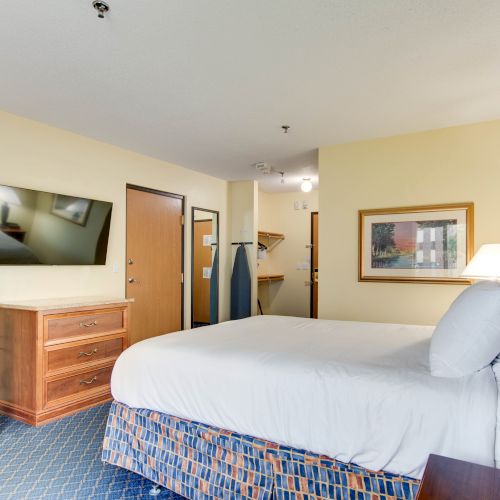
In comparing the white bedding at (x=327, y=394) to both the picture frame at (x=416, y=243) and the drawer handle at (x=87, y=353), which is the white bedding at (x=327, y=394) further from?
the picture frame at (x=416, y=243)

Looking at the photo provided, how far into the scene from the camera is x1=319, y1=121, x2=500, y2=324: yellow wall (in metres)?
3.58

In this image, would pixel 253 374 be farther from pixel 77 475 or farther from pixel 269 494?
pixel 77 475

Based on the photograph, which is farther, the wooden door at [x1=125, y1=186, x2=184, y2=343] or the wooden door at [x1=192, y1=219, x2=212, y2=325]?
the wooden door at [x1=192, y1=219, x2=212, y2=325]

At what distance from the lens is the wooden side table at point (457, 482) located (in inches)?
35.5

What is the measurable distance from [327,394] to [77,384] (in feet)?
7.92

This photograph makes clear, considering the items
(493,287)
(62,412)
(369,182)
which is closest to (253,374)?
(493,287)

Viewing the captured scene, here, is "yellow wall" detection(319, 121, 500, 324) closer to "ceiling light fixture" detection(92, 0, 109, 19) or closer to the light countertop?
the light countertop

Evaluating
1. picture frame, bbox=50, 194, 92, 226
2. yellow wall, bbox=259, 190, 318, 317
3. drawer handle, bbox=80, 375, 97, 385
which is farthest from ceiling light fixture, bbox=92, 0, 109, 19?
yellow wall, bbox=259, 190, 318, 317

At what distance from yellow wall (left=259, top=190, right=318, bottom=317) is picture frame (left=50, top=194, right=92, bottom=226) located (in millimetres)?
3619

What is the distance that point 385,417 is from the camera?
151cm

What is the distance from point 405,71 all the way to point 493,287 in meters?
1.64

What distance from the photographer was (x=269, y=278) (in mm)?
6625

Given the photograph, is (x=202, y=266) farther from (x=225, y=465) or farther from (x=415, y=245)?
(x=225, y=465)

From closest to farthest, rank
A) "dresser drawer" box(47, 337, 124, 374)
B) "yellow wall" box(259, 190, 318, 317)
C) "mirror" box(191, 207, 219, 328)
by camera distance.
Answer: "dresser drawer" box(47, 337, 124, 374), "mirror" box(191, 207, 219, 328), "yellow wall" box(259, 190, 318, 317)
